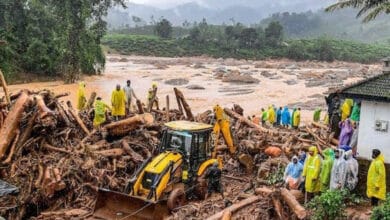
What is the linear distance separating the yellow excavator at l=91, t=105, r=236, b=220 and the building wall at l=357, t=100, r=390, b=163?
3.76 metres

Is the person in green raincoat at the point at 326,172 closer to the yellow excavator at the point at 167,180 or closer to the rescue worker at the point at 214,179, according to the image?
the rescue worker at the point at 214,179

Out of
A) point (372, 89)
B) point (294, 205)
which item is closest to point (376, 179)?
point (294, 205)

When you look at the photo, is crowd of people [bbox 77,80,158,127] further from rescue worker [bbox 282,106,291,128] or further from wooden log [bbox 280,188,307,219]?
wooden log [bbox 280,188,307,219]

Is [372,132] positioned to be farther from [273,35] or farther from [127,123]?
[273,35]

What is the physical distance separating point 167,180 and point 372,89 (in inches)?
212

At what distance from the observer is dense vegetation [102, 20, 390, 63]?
320 ft

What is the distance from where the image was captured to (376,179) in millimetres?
11023

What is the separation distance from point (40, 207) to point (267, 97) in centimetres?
3374

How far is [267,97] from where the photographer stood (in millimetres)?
45156

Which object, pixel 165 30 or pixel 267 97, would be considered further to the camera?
pixel 165 30

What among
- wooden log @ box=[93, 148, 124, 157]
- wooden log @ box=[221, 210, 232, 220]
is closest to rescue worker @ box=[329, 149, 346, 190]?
wooden log @ box=[221, 210, 232, 220]

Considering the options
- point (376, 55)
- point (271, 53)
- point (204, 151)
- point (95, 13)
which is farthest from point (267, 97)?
point (376, 55)

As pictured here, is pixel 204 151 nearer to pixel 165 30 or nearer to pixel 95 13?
pixel 95 13

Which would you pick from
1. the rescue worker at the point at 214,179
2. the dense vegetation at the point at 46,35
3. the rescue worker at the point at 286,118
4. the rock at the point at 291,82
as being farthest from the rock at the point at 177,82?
the rescue worker at the point at 214,179
